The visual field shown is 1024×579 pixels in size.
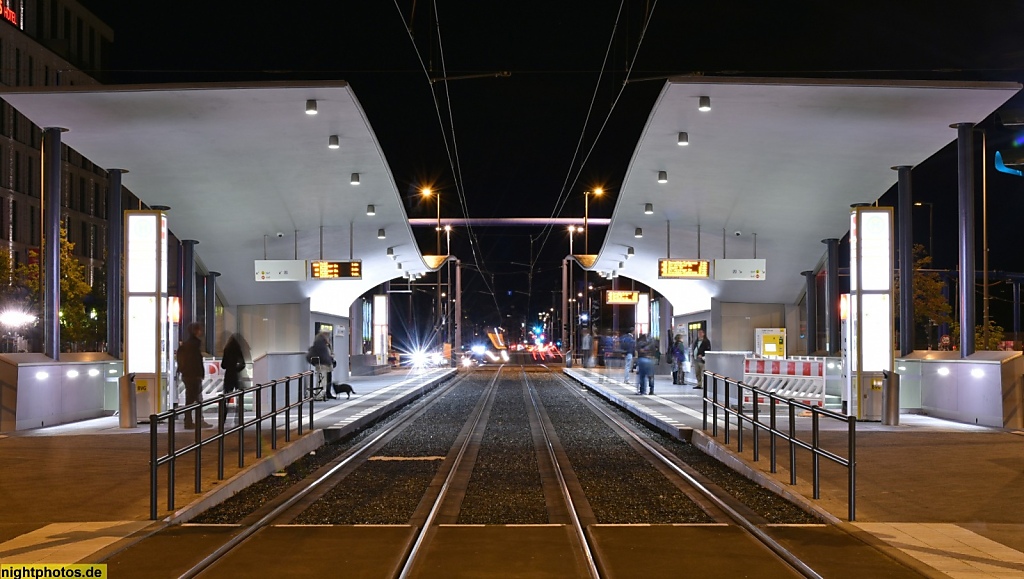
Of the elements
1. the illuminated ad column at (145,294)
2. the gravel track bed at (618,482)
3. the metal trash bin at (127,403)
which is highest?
the illuminated ad column at (145,294)

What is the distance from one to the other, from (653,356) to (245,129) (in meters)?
13.1

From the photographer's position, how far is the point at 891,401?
57.2 feet

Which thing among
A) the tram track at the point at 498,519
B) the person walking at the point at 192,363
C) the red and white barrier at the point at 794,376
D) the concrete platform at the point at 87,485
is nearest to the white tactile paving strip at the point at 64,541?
the concrete platform at the point at 87,485

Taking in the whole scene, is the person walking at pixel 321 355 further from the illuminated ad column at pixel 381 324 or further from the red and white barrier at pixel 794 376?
the illuminated ad column at pixel 381 324

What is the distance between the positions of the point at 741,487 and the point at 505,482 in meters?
2.65

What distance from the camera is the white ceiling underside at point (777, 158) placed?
56.4 ft

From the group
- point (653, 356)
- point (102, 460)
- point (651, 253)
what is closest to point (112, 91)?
point (102, 460)

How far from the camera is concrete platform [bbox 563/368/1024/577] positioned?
7.45m

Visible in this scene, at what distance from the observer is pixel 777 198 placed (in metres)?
26.5

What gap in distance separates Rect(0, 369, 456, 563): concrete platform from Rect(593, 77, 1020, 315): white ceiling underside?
913cm

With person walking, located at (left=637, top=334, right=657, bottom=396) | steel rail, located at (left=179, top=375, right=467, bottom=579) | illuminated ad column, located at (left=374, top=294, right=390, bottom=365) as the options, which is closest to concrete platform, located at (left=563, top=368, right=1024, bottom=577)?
steel rail, located at (left=179, top=375, right=467, bottom=579)

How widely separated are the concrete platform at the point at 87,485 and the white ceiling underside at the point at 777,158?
9.13m

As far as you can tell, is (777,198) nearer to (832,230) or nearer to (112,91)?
(832,230)

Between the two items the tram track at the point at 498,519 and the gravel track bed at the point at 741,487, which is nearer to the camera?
the tram track at the point at 498,519
